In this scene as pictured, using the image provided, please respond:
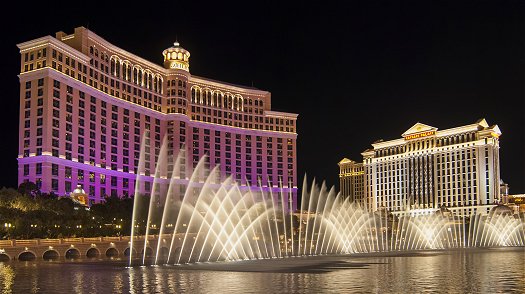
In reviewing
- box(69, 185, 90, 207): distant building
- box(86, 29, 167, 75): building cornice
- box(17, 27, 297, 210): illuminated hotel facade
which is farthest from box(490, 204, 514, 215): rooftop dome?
box(69, 185, 90, 207): distant building

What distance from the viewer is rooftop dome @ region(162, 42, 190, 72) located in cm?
14788

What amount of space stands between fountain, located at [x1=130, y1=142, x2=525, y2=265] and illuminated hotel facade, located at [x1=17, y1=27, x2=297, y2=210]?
5.48 meters

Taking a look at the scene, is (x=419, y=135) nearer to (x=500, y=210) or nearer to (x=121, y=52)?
(x=500, y=210)

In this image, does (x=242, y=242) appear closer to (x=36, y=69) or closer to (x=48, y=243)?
(x=48, y=243)

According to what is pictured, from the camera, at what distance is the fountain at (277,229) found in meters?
64.1

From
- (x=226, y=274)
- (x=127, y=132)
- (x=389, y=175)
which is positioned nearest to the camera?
(x=226, y=274)

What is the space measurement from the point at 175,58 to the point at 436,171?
84.3 meters

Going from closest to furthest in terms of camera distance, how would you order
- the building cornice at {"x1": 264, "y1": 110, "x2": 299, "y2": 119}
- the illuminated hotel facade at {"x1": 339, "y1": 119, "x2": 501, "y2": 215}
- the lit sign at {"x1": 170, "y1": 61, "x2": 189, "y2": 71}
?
the lit sign at {"x1": 170, "y1": 61, "x2": 189, "y2": 71} < the illuminated hotel facade at {"x1": 339, "y1": 119, "x2": 501, "y2": 215} < the building cornice at {"x1": 264, "y1": 110, "x2": 299, "y2": 119}

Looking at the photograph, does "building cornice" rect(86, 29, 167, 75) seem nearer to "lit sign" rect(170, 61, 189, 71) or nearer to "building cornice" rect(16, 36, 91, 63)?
"lit sign" rect(170, 61, 189, 71)

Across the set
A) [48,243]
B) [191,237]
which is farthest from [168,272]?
[191,237]

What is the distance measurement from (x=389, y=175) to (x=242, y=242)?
12598cm

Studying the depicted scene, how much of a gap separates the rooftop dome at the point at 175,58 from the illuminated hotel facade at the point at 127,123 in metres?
0.26

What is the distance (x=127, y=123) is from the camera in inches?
5285

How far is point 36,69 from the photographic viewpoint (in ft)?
366
